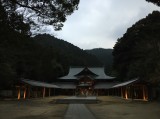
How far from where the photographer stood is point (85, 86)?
60.0m

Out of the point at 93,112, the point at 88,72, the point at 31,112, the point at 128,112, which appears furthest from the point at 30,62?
the point at 128,112

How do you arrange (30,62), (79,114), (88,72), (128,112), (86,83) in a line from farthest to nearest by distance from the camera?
(88,72)
(86,83)
(30,62)
(128,112)
(79,114)

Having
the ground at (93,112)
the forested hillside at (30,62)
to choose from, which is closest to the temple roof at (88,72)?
the forested hillside at (30,62)

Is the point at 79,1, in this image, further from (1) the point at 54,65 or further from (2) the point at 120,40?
(1) the point at 54,65

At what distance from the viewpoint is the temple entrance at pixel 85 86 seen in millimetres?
59844

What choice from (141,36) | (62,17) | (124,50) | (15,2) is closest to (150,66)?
(62,17)

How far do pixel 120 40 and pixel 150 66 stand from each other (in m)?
30.1

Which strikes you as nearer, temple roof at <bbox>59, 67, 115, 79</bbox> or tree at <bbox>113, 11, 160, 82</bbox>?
tree at <bbox>113, 11, 160, 82</bbox>

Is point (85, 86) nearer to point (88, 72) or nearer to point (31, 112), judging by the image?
point (88, 72)

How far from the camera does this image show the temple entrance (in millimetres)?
59844

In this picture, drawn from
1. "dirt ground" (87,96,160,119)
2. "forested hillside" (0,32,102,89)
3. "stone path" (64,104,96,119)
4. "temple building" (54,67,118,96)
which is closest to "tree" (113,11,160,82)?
"temple building" (54,67,118,96)

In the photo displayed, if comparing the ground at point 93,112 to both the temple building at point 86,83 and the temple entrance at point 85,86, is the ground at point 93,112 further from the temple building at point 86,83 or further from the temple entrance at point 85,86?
the temple entrance at point 85,86

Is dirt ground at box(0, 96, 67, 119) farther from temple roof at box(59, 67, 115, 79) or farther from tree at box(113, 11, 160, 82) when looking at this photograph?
temple roof at box(59, 67, 115, 79)

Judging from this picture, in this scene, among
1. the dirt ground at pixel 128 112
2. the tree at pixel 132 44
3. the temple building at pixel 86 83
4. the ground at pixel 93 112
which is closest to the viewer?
the dirt ground at pixel 128 112
